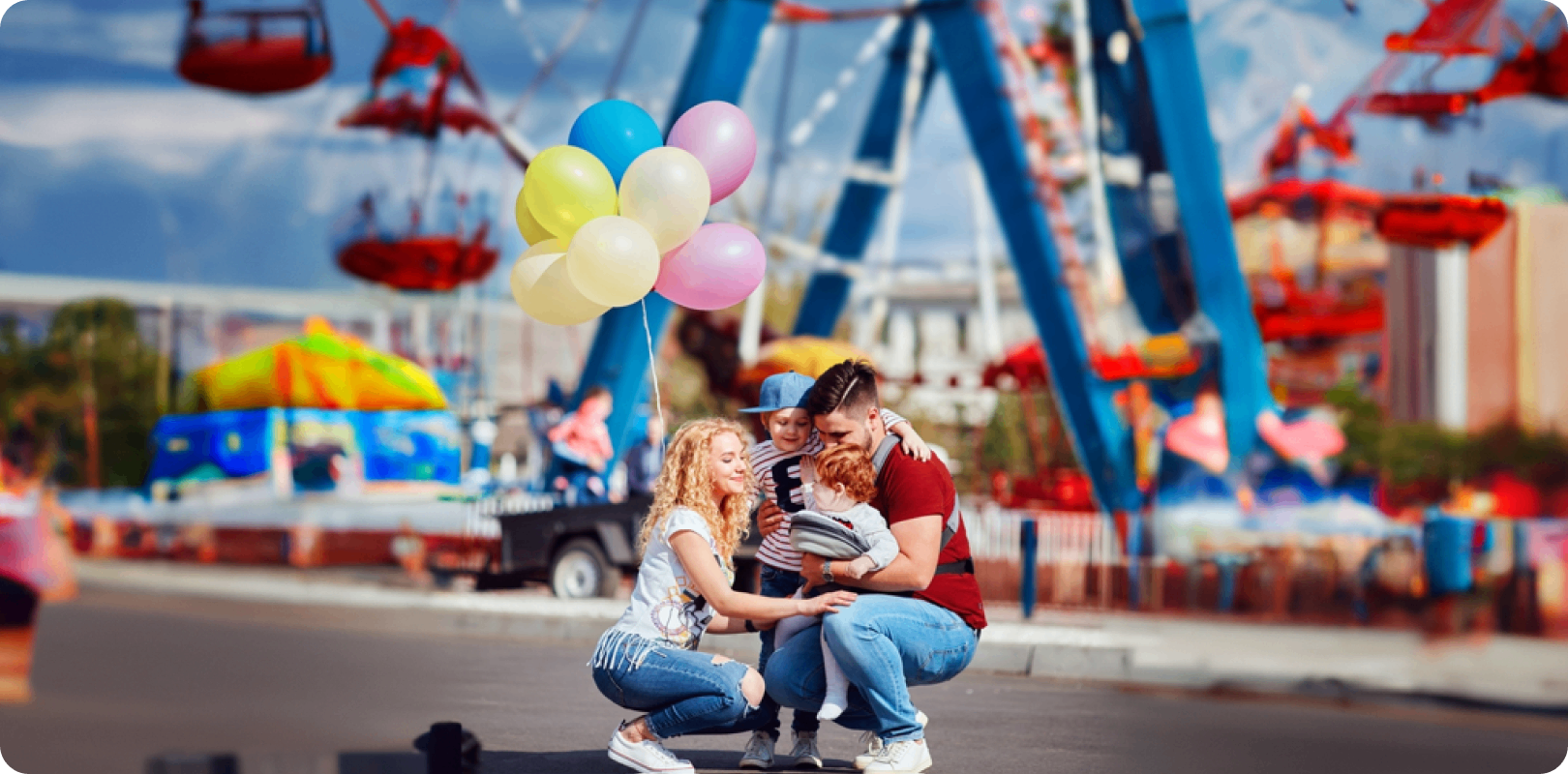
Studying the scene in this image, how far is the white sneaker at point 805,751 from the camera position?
460cm

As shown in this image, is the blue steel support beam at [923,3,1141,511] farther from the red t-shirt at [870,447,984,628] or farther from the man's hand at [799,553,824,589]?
the man's hand at [799,553,824,589]

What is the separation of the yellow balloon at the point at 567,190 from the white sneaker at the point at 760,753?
182 cm

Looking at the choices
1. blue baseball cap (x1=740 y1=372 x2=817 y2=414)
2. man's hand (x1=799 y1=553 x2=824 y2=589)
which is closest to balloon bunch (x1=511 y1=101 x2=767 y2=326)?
blue baseball cap (x1=740 y1=372 x2=817 y2=414)

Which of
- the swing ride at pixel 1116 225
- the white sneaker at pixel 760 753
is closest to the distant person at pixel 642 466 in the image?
the swing ride at pixel 1116 225

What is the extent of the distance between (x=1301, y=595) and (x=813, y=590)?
28.8 ft

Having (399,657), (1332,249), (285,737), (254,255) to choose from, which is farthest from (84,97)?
(1332,249)

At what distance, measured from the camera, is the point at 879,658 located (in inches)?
163

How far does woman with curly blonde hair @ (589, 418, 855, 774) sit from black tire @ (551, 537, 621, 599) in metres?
7.35

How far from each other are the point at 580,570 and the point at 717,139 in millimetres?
7130

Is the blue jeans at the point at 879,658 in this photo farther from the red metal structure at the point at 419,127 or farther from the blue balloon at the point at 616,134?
the red metal structure at the point at 419,127

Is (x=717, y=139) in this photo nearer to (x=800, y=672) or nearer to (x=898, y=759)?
(x=800, y=672)

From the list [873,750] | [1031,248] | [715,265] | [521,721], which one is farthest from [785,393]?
[1031,248]

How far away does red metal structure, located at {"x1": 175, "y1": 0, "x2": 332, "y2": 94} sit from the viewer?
14.5 m

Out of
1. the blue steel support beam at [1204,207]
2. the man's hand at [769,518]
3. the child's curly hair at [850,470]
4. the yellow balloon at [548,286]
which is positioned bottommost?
the man's hand at [769,518]
